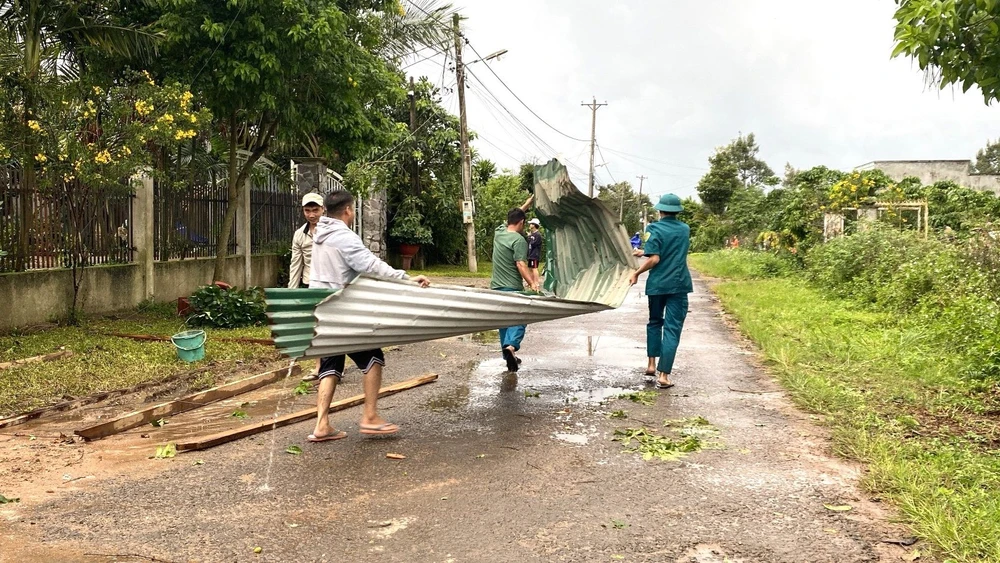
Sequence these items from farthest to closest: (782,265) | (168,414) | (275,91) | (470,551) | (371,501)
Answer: (782,265) → (275,91) → (168,414) → (371,501) → (470,551)

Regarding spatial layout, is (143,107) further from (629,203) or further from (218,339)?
(629,203)

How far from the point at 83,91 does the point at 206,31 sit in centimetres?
166

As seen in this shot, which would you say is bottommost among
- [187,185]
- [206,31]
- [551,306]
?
[551,306]

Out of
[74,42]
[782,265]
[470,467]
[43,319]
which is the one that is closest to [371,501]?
[470,467]

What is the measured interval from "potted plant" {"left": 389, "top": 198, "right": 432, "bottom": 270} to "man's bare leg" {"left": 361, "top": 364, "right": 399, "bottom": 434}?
64.8 ft

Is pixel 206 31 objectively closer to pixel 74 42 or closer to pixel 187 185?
pixel 74 42

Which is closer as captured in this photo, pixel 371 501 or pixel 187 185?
pixel 371 501

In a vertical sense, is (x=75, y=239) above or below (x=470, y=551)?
above

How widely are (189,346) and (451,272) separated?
16.4 metres

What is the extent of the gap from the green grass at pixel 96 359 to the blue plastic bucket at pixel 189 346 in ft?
0.38

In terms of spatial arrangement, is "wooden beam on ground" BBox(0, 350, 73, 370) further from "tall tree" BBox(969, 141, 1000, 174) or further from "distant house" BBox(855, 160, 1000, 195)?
"tall tree" BBox(969, 141, 1000, 174)

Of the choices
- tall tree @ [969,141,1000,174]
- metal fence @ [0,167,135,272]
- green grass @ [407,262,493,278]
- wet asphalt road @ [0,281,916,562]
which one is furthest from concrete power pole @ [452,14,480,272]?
tall tree @ [969,141,1000,174]

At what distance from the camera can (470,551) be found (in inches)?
150

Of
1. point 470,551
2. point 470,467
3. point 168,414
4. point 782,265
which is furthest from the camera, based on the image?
point 782,265
